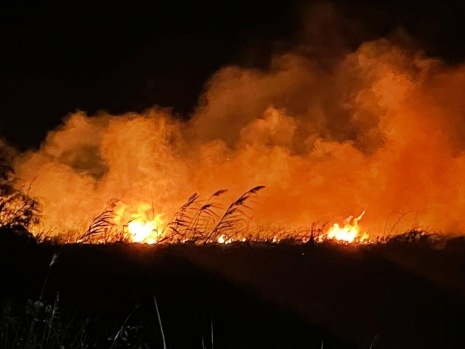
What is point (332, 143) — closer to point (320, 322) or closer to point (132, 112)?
point (132, 112)

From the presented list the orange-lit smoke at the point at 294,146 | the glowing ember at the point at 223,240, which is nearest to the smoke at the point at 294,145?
the orange-lit smoke at the point at 294,146

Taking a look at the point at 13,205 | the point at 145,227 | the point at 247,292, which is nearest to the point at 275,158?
the point at 145,227

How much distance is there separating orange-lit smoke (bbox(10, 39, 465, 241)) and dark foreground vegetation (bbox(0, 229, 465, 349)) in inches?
410

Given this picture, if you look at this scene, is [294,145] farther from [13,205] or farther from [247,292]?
[247,292]

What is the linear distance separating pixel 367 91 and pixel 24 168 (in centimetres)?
931

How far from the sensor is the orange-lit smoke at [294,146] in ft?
62.2

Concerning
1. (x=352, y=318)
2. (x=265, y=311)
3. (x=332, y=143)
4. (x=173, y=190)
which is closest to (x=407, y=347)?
(x=352, y=318)

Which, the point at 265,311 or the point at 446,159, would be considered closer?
the point at 265,311

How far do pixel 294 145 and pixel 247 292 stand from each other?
13538 millimetres

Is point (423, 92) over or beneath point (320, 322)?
over

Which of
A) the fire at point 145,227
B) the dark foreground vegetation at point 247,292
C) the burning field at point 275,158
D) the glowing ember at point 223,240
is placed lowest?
the dark foreground vegetation at point 247,292

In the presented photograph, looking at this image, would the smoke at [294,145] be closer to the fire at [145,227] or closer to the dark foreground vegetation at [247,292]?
the fire at [145,227]

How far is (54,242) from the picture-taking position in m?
8.38

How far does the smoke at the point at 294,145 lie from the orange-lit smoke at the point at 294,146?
31mm
